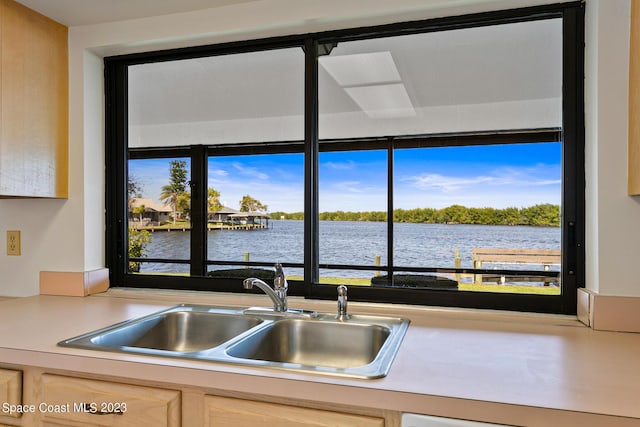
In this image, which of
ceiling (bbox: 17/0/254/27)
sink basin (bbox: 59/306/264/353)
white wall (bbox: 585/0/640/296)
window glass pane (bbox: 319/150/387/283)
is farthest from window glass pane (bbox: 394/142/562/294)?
ceiling (bbox: 17/0/254/27)

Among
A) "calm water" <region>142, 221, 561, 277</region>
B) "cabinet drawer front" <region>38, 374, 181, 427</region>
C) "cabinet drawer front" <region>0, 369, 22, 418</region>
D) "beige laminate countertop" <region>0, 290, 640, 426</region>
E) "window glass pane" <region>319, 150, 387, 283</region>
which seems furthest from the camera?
"window glass pane" <region>319, 150, 387, 283</region>

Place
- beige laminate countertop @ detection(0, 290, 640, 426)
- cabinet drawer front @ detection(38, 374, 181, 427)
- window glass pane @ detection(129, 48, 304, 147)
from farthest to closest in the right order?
window glass pane @ detection(129, 48, 304, 147) → cabinet drawer front @ detection(38, 374, 181, 427) → beige laminate countertop @ detection(0, 290, 640, 426)

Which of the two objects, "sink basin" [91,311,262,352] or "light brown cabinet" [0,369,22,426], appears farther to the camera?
"sink basin" [91,311,262,352]

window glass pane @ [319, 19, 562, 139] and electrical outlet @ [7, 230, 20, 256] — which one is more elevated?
window glass pane @ [319, 19, 562, 139]

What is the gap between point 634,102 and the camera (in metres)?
1.41

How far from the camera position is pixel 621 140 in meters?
1.46

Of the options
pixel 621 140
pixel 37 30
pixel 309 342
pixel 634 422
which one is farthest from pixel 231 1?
pixel 634 422

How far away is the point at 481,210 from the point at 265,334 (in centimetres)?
108

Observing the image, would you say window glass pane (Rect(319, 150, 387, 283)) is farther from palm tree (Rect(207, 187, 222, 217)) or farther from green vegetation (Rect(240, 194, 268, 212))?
palm tree (Rect(207, 187, 222, 217))

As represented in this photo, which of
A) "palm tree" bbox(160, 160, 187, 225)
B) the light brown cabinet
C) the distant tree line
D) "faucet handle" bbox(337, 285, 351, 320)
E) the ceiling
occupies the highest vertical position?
the ceiling

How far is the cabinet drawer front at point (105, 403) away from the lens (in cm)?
117

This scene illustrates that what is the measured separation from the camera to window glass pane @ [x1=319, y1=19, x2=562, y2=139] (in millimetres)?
1752

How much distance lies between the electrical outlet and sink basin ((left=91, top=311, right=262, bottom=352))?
960 millimetres

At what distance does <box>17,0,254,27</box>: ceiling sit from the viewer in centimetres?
182
